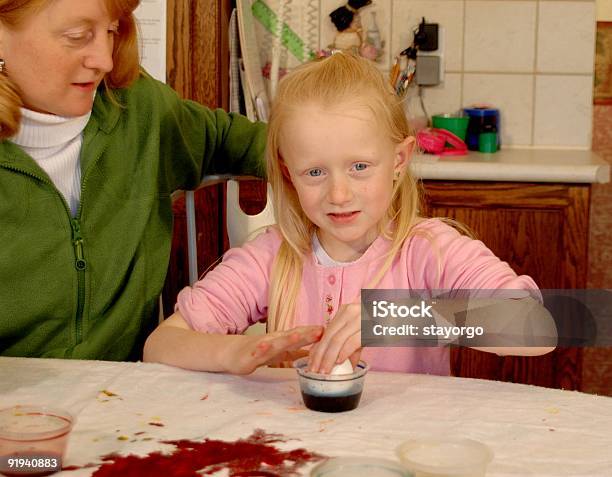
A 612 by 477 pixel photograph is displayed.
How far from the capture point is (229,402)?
1.18 m

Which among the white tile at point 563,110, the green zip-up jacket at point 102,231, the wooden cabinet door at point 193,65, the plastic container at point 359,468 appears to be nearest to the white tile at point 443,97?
the white tile at point 563,110

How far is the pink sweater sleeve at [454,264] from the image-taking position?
136 cm

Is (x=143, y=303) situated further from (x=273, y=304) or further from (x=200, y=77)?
(x=200, y=77)

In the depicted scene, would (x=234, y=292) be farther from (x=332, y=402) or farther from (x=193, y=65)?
(x=193, y=65)

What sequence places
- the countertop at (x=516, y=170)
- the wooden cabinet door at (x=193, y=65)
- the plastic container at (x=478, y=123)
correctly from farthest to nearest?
the plastic container at (x=478, y=123) → the wooden cabinet door at (x=193, y=65) → the countertop at (x=516, y=170)

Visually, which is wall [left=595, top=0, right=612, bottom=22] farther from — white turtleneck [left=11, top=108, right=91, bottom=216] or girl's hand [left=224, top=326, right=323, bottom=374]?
girl's hand [left=224, top=326, right=323, bottom=374]

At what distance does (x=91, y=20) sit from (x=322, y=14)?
168cm

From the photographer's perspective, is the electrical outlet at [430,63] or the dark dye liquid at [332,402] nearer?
the dark dye liquid at [332,402]

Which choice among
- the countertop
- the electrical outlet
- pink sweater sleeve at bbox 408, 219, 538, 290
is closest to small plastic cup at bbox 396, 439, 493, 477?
pink sweater sleeve at bbox 408, 219, 538, 290

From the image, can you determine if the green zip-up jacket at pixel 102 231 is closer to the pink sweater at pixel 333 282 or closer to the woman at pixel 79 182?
the woman at pixel 79 182

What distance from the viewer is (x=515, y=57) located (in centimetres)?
308

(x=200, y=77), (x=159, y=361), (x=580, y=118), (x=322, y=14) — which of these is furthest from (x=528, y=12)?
(x=159, y=361)

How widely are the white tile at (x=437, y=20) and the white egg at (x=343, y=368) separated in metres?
2.11

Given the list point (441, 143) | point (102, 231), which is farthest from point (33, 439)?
point (441, 143)
